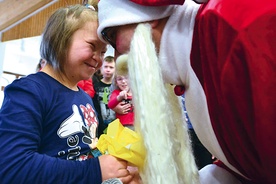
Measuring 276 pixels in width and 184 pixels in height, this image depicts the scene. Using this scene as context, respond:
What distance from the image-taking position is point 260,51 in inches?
15.7

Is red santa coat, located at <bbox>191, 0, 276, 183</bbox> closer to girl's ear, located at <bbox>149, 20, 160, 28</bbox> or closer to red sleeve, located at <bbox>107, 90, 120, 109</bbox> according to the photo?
girl's ear, located at <bbox>149, 20, 160, 28</bbox>

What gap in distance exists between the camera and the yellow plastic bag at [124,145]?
0.56 m

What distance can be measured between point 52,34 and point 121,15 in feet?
1.13

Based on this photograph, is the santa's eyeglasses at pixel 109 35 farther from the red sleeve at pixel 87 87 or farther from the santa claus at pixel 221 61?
the red sleeve at pixel 87 87

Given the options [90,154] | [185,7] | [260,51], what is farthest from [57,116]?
[260,51]

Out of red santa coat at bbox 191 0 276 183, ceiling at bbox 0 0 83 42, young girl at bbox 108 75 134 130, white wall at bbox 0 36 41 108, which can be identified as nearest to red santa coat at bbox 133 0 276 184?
red santa coat at bbox 191 0 276 183

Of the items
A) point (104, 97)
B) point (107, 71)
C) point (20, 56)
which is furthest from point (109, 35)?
point (20, 56)

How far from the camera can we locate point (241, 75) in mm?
421

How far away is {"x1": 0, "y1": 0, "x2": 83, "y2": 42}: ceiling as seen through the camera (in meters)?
3.32

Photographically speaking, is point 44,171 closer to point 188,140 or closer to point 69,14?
point 188,140

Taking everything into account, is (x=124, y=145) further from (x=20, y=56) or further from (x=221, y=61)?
(x=20, y=56)

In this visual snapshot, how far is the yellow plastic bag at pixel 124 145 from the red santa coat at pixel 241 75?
5.3 inches

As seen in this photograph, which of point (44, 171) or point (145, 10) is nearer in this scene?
point (145, 10)

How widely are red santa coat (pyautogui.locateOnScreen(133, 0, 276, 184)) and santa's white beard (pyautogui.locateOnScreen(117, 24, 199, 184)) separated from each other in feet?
0.23
